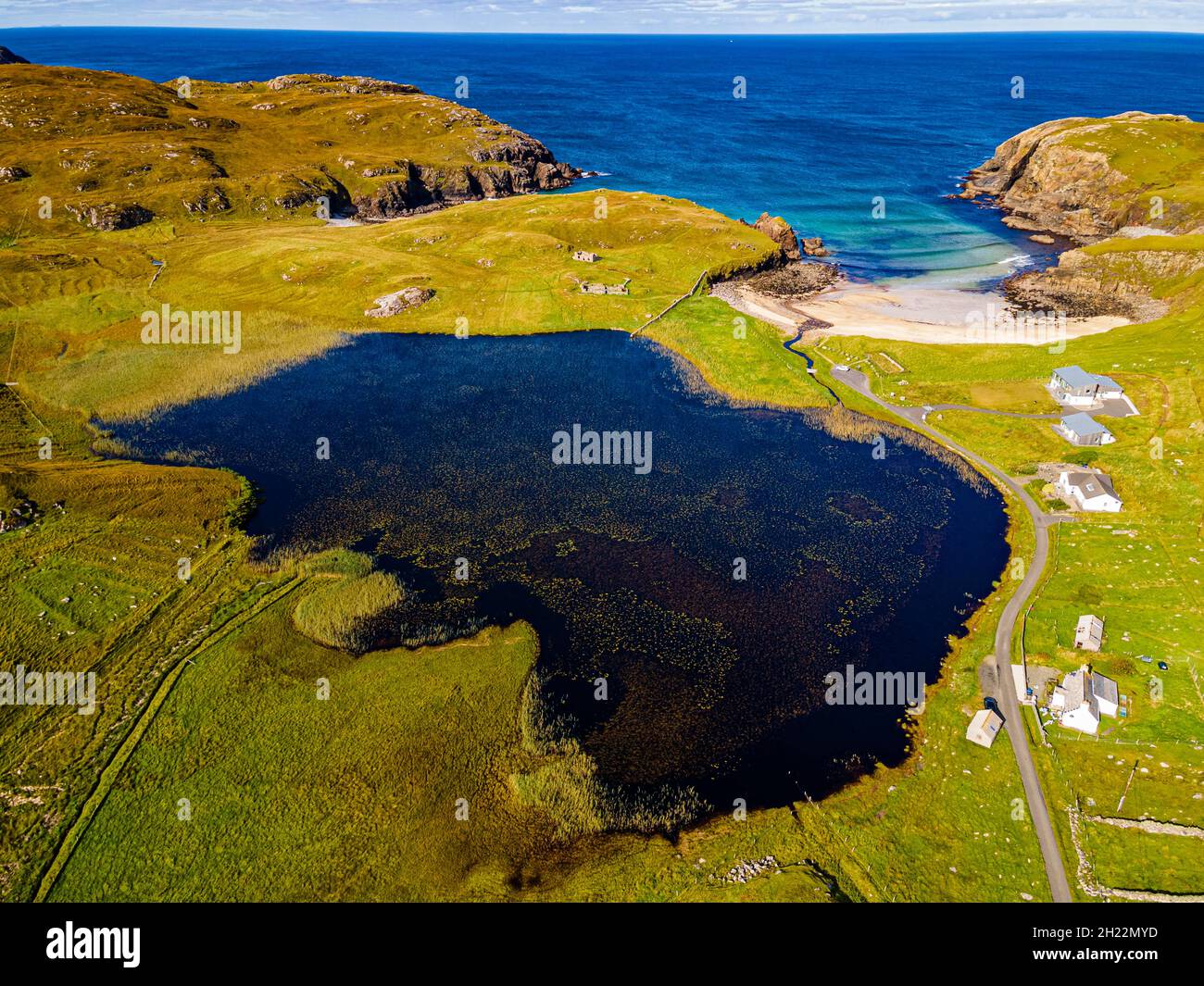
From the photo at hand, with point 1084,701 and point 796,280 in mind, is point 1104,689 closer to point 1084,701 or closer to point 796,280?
point 1084,701

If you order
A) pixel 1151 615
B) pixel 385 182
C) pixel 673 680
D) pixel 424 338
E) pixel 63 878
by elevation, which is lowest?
pixel 63 878

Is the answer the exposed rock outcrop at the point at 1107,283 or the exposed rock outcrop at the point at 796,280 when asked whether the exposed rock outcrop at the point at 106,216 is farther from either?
the exposed rock outcrop at the point at 1107,283

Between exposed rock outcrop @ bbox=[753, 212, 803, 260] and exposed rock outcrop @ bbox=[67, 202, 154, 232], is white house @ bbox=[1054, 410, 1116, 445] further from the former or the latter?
exposed rock outcrop @ bbox=[67, 202, 154, 232]

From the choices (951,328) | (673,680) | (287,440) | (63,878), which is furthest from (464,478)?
(951,328)

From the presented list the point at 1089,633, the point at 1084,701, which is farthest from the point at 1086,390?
the point at 1084,701

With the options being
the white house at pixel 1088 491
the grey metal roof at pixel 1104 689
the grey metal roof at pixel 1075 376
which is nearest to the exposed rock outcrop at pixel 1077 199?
the grey metal roof at pixel 1075 376
